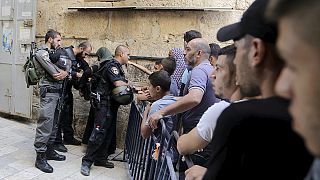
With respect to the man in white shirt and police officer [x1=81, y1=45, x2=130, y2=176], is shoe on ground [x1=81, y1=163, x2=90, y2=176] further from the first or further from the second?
the man in white shirt

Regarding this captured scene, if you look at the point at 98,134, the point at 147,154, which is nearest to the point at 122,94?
the point at 98,134

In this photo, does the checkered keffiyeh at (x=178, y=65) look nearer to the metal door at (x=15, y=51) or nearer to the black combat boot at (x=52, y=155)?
the black combat boot at (x=52, y=155)

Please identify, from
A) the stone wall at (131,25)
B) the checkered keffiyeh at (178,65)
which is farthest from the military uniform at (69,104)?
the checkered keffiyeh at (178,65)

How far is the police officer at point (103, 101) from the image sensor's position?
3.96 m

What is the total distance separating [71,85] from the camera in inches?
188

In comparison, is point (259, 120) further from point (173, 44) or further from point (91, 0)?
point (91, 0)

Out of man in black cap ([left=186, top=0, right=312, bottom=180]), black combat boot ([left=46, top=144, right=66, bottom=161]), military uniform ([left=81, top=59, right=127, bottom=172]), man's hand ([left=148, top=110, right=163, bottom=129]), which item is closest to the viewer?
man in black cap ([left=186, top=0, right=312, bottom=180])

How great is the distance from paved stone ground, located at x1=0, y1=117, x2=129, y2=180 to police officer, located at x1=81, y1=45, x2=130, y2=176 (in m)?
0.19

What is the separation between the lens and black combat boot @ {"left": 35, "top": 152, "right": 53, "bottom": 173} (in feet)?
13.0

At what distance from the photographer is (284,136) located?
860 mm

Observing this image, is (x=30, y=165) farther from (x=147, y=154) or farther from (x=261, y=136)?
(x=261, y=136)

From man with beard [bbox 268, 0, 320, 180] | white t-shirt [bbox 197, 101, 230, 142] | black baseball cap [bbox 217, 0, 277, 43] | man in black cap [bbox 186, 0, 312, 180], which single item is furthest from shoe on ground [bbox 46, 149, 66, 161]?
man with beard [bbox 268, 0, 320, 180]

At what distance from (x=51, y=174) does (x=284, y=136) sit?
11.8 feet

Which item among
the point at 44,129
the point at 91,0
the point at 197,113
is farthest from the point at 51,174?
the point at 91,0
